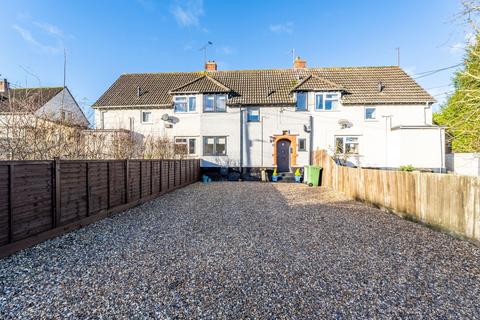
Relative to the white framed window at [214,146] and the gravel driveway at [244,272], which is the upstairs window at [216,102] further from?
the gravel driveway at [244,272]

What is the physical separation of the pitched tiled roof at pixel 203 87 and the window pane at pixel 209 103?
1.53 feet

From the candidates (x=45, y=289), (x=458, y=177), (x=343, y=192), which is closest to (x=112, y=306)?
(x=45, y=289)

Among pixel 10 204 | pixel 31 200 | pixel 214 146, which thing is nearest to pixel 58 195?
pixel 31 200

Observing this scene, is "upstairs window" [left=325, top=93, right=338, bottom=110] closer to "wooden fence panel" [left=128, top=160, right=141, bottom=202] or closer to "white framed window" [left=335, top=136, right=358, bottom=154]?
"white framed window" [left=335, top=136, right=358, bottom=154]

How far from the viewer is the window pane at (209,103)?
17016mm

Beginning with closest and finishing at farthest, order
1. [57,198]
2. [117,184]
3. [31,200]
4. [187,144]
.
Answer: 1. [31,200]
2. [57,198]
3. [117,184]
4. [187,144]

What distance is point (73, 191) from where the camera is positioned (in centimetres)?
536

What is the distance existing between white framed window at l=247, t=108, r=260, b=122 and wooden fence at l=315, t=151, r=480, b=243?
8802mm

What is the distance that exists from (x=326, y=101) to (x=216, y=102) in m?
7.68

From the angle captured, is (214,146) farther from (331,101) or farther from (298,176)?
(331,101)

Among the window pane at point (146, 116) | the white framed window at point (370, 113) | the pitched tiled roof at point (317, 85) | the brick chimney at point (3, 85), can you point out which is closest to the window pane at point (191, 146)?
the window pane at point (146, 116)

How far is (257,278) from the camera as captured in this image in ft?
10.7

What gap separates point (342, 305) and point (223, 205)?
5.89m

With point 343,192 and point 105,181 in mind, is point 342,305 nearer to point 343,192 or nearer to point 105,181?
point 105,181
